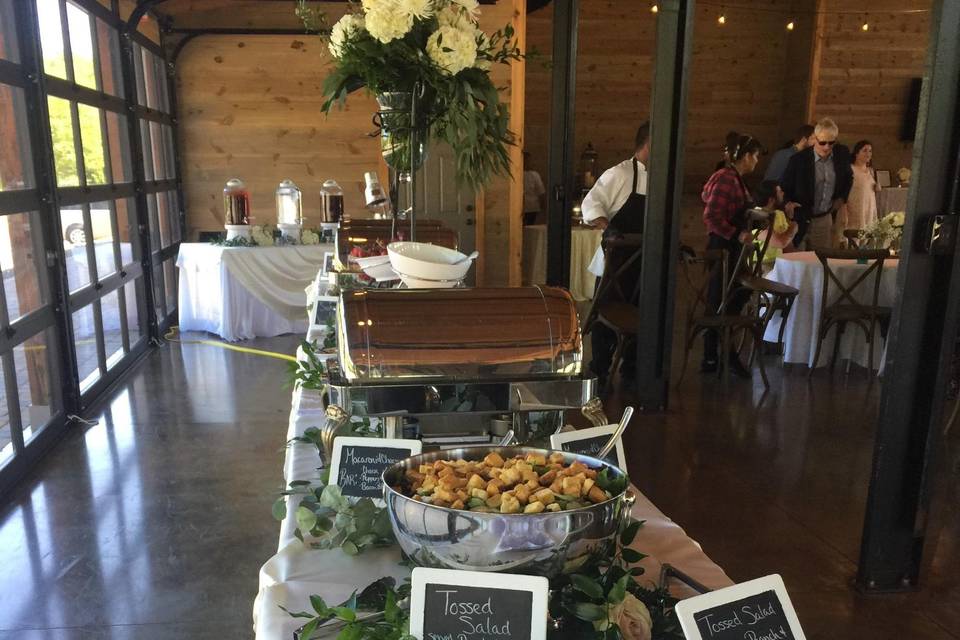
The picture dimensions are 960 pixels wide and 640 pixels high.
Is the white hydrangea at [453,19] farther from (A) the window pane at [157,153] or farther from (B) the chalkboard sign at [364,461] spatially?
(A) the window pane at [157,153]

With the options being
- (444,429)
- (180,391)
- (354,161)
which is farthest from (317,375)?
(354,161)

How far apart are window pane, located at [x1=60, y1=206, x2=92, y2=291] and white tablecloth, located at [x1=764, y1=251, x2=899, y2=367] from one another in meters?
3.68

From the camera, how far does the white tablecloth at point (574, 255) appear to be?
19.1 ft

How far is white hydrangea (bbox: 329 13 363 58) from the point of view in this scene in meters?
1.48

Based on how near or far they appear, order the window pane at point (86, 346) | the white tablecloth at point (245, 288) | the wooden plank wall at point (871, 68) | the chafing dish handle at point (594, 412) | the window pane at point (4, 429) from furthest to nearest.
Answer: the wooden plank wall at point (871, 68)
the white tablecloth at point (245, 288)
the window pane at point (86, 346)
the window pane at point (4, 429)
the chafing dish handle at point (594, 412)

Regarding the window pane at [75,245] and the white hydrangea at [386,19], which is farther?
the window pane at [75,245]

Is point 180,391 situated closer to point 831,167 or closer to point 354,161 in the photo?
point 354,161

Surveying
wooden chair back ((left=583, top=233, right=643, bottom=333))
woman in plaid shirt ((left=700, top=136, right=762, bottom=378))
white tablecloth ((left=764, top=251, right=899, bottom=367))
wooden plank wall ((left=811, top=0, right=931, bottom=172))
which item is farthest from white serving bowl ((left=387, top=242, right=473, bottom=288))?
wooden plank wall ((left=811, top=0, right=931, bottom=172))

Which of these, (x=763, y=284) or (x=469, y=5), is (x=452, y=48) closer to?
(x=469, y=5)

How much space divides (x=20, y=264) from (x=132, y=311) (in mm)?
1768

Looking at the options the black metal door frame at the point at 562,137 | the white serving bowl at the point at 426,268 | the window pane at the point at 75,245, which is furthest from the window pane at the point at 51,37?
the white serving bowl at the point at 426,268

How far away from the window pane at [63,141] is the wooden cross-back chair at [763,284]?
10.3 feet

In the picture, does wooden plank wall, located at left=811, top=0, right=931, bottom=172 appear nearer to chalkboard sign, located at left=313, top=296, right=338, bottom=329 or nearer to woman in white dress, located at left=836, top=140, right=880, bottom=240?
woman in white dress, located at left=836, top=140, right=880, bottom=240

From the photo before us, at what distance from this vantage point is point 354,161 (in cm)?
595
